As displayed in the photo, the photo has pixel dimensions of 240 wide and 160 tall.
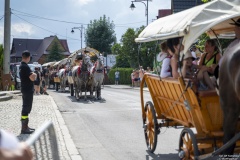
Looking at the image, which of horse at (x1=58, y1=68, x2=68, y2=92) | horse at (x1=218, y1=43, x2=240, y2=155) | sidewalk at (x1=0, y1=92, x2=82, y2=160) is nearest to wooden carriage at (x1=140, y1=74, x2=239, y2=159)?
horse at (x1=218, y1=43, x2=240, y2=155)

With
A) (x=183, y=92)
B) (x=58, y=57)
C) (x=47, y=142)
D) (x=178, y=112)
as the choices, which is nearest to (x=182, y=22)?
(x=183, y=92)

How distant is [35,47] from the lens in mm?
107375

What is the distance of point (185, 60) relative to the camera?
616 cm

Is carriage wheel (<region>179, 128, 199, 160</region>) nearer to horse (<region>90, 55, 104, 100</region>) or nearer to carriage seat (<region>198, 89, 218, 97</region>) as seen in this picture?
carriage seat (<region>198, 89, 218, 97</region>)

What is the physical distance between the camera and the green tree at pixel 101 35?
7069 centimetres

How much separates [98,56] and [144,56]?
22.3m

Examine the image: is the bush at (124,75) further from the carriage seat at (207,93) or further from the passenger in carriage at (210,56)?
the carriage seat at (207,93)

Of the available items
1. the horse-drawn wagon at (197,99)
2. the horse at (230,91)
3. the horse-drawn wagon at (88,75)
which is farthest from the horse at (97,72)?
the horse at (230,91)

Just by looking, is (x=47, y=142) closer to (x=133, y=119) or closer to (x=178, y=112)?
(x=178, y=112)

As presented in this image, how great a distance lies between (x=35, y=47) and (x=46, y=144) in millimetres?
107058

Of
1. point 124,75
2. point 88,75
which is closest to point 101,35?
point 124,75

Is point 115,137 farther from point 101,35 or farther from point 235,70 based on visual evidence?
point 101,35

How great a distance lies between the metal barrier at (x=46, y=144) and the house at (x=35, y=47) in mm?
98731

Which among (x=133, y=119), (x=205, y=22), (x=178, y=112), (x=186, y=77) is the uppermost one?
(x=205, y=22)
